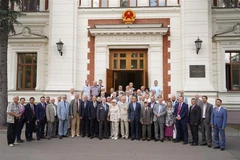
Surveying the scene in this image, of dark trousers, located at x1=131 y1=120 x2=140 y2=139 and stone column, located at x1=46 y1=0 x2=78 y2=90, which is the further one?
stone column, located at x1=46 y1=0 x2=78 y2=90

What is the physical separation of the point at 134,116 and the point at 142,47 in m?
5.31

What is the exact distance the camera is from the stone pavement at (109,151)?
7.50 meters

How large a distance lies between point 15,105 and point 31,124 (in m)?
1.18

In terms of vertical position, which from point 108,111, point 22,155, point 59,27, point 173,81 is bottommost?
point 22,155

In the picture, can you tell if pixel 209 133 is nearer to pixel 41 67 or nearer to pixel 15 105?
pixel 15 105

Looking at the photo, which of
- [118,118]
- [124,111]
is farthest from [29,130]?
[124,111]

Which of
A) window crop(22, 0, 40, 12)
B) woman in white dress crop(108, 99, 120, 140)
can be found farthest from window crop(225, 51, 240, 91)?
window crop(22, 0, 40, 12)

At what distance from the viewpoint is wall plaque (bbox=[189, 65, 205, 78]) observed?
13.5 m

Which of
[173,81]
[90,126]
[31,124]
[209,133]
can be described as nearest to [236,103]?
[173,81]

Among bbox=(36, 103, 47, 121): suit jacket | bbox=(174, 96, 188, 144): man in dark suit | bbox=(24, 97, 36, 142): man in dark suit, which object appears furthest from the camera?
bbox=(36, 103, 47, 121): suit jacket

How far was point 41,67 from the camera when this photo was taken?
48.9 ft

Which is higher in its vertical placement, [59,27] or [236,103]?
[59,27]

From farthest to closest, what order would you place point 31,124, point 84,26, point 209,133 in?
1. point 84,26
2. point 31,124
3. point 209,133

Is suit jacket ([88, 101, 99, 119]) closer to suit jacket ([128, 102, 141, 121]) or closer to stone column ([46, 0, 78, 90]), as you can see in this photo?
suit jacket ([128, 102, 141, 121])
